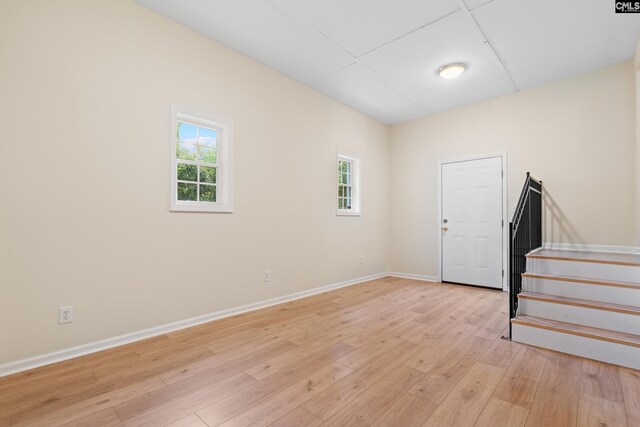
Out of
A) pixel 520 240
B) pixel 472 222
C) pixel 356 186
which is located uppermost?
pixel 356 186

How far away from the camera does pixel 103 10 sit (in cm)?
245

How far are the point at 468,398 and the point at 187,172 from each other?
3.11 m

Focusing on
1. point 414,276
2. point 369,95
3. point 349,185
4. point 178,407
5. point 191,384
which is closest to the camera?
point 178,407

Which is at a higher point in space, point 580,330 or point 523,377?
point 580,330

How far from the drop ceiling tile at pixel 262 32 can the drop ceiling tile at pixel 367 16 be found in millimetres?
157

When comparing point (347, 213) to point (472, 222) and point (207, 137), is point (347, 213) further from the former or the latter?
point (207, 137)

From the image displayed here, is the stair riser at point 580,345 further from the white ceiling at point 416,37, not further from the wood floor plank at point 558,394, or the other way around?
the white ceiling at point 416,37

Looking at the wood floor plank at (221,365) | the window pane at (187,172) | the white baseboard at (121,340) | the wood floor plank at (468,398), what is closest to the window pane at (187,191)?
the window pane at (187,172)

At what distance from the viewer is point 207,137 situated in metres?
3.24

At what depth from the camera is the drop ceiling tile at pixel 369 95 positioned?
3969 mm

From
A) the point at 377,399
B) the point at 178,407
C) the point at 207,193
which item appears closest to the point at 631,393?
the point at 377,399

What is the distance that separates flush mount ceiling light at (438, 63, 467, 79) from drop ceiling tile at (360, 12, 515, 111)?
7 cm

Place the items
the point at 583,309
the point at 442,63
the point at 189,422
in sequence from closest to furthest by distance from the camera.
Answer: the point at 189,422
the point at 583,309
the point at 442,63

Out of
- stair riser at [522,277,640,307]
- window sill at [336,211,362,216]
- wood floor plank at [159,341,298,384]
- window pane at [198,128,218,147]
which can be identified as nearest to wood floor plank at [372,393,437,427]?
wood floor plank at [159,341,298,384]
